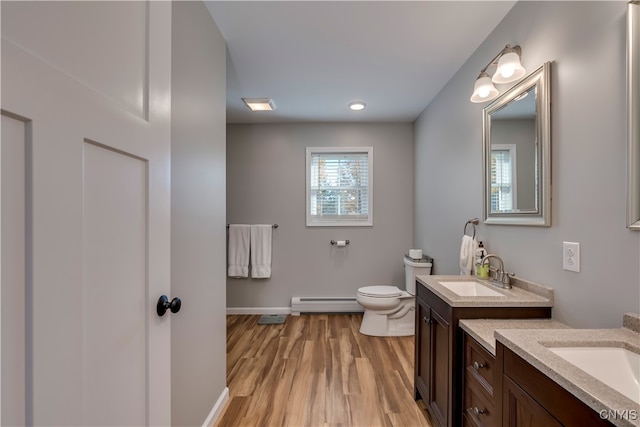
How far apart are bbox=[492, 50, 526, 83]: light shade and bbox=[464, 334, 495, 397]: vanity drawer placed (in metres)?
1.32

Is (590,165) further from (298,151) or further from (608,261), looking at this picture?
(298,151)

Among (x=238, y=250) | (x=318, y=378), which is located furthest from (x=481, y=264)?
(x=238, y=250)

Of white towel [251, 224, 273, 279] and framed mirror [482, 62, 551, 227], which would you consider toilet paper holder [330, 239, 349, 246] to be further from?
framed mirror [482, 62, 551, 227]

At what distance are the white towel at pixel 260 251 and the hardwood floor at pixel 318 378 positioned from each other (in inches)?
24.5

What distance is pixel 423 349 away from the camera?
1.86 meters

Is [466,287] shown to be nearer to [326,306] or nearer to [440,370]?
[440,370]

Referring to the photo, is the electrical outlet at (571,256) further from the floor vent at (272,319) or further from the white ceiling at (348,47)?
the floor vent at (272,319)

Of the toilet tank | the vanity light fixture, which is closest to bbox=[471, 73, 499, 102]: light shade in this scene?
the vanity light fixture

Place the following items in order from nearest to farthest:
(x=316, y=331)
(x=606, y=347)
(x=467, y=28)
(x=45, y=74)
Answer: (x=45, y=74) → (x=606, y=347) → (x=467, y=28) → (x=316, y=331)

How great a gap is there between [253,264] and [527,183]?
291cm

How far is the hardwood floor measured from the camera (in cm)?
182

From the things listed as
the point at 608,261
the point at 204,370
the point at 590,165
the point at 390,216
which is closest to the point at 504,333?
the point at 608,261

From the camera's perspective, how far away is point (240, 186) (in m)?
3.73

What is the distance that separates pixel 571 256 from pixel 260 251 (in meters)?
2.98
